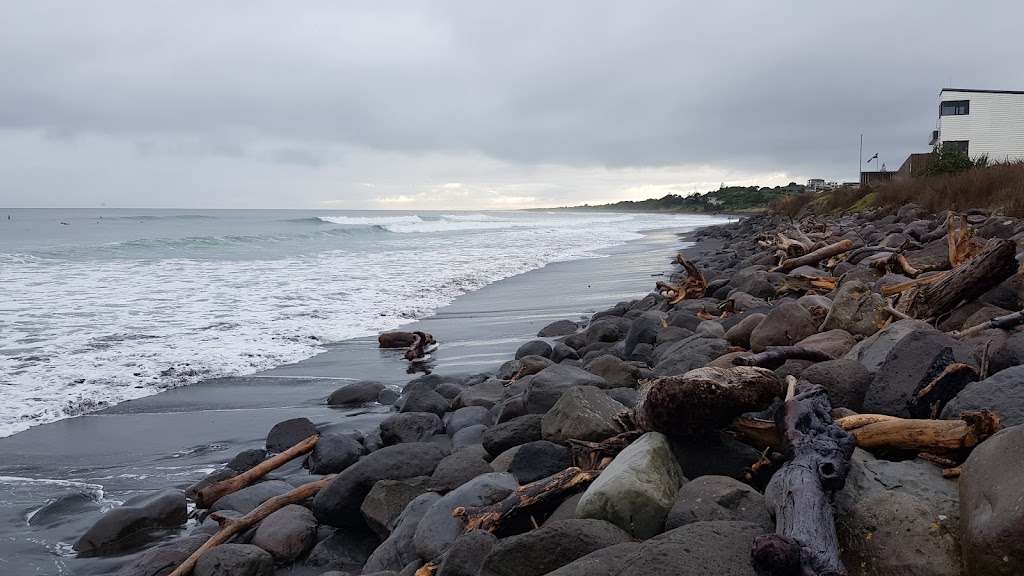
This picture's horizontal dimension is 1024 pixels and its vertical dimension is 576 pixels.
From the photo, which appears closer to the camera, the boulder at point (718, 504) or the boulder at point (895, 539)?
the boulder at point (895, 539)

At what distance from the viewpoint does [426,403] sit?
591 cm

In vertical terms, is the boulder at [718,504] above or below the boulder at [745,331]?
below

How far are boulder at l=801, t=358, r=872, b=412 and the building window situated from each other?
4060cm

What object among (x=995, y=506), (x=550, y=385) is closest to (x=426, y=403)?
(x=550, y=385)

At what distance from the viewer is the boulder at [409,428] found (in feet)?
17.2

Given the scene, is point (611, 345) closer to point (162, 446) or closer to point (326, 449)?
point (326, 449)

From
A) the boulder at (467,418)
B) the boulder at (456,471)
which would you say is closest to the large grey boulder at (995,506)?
the boulder at (456,471)

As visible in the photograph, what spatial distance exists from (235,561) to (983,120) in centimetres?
4300

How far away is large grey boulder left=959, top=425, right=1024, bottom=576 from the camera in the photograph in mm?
1767

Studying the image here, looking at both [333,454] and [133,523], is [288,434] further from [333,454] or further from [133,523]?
[133,523]

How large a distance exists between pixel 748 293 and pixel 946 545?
6.44m

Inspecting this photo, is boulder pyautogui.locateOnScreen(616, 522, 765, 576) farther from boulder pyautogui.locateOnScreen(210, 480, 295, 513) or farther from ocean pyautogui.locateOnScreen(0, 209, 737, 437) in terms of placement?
ocean pyautogui.locateOnScreen(0, 209, 737, 437)

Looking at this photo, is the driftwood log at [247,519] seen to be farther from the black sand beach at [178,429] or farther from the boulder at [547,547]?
the boulder at [547,547]

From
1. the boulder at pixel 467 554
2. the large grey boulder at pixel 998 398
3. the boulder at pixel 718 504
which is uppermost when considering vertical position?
the large grey boulder at pixel 998 398
